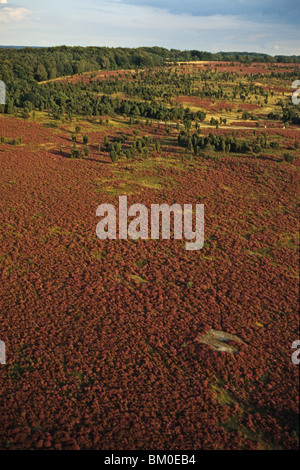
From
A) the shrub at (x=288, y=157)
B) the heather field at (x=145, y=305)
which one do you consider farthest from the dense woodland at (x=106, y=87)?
the shrub at (x=288, y=157)

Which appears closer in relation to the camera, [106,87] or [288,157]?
[288,157]

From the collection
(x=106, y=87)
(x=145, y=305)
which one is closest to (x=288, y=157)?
(x=145, y=305)

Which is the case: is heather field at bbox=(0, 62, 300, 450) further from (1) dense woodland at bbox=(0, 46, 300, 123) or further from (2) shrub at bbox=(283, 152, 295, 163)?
(1) dense woodland at bbox=(0, 46, 300, 123)

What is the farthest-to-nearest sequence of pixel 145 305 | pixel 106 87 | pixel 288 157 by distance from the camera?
1. pixel 106 87
2. pixel 288 157
3. pixel 145 305

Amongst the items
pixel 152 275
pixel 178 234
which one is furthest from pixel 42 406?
pixel 178 234

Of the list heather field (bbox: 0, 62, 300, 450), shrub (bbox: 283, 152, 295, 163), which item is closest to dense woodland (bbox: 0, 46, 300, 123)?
heather field (bbox: 0, 62, 300, 450)

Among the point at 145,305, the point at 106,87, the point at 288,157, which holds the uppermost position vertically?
the point at 106,87

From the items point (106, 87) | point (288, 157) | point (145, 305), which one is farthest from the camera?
point (106, 87)

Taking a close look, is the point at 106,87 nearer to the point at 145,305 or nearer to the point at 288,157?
the point at 288,157

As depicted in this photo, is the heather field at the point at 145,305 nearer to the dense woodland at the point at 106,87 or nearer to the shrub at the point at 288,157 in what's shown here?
the shrub at the point at 288,157
